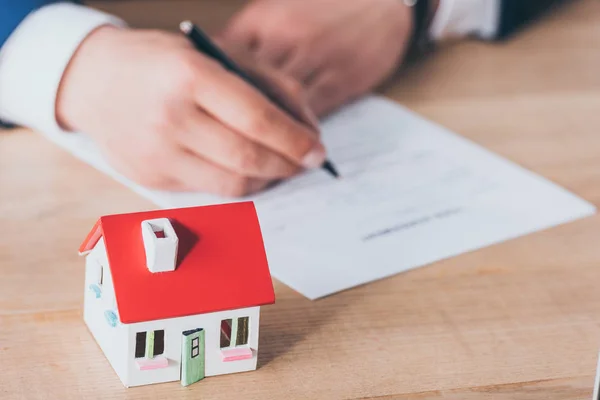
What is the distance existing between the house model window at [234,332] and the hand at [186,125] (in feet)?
0.76

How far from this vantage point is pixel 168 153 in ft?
2.49

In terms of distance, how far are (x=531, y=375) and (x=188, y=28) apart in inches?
16.8

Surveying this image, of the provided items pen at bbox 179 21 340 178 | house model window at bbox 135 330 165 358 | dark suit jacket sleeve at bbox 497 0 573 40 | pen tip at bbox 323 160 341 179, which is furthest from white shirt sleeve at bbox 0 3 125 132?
dark suit jacket sleeve at bbox 497 0 573 40

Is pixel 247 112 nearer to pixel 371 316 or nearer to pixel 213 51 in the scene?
pixel 213 51

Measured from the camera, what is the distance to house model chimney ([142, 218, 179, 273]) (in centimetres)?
50

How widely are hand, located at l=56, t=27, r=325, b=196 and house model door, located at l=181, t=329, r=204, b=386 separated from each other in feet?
0.82

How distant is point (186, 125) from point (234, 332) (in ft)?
0.89

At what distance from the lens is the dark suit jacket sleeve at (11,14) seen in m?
0.88

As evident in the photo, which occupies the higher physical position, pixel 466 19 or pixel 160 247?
pixel 160 247

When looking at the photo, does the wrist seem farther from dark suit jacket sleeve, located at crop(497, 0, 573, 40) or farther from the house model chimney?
dark suit jacket sleeve, located at crop(497, 0, 573, 40)

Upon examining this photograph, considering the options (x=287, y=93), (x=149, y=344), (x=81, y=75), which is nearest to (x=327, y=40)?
(x=287, y=93)

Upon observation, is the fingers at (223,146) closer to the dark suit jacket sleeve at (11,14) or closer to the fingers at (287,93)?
the fingers at (287,93)

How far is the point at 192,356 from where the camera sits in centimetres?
53

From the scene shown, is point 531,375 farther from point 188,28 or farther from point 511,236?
point 188,28
